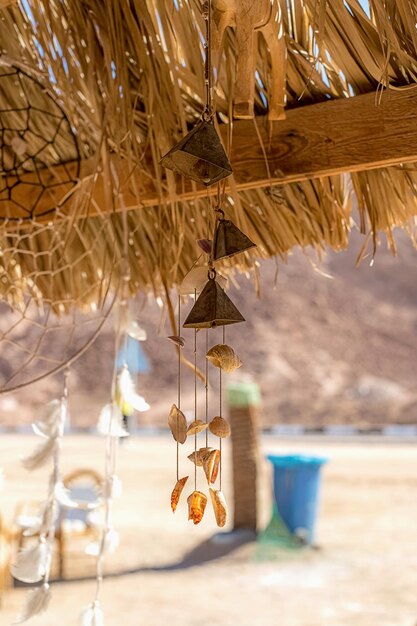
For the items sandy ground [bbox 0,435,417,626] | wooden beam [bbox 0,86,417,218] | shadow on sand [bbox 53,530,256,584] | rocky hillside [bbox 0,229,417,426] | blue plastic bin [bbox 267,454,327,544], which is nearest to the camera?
wooden beam [bbox 0,86,417,218]

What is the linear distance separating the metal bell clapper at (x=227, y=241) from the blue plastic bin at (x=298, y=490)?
17.1 ft

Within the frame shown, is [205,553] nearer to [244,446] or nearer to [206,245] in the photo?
[244,446]

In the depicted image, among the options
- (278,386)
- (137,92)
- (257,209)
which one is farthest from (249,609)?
(278,386)

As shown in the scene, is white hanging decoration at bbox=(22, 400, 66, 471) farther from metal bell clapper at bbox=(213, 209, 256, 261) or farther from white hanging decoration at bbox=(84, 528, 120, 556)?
metal bell clapper at bbox=(213, 209, 256, 261)

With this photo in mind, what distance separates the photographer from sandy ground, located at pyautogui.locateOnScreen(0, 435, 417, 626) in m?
4.36

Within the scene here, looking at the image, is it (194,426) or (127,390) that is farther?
(127,390)

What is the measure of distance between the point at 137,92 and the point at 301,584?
4272mm

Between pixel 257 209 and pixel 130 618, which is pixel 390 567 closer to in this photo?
pixel 130 618

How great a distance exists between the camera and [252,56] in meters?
0.82

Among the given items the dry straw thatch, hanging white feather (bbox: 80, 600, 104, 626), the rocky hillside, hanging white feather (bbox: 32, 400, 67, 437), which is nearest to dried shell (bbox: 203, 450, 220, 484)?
the dry straw thatch

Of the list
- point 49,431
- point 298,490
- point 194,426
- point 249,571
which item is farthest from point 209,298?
point 298,490

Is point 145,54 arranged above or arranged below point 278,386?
above

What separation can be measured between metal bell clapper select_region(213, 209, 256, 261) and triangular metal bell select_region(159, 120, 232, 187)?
4 centimetres

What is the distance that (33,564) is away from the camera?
1211mm
